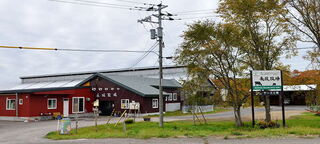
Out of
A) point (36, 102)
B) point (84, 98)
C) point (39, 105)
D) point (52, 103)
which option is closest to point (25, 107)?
point (36, 102)

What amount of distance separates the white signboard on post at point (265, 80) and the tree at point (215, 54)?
182 cm

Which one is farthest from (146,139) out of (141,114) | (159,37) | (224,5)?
→ (141,114)

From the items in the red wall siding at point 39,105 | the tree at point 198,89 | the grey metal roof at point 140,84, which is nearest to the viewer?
the tree at point 198,89

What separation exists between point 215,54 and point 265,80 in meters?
3.88

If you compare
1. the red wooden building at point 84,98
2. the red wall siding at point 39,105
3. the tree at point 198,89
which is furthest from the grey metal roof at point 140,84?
the tree at point 198,89

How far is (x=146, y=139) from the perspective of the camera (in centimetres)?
1480

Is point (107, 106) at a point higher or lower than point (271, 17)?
lower

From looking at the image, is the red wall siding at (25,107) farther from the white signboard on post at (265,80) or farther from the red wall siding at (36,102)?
the white signboard on post at (265,80)

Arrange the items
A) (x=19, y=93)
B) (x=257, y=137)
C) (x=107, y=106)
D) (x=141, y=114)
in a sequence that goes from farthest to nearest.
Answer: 1. (x=107, y=106)
2. (x=141, y=114)
3. (x=19, y=93)
4. (x=257, y=137)

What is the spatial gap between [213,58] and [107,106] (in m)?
21.2

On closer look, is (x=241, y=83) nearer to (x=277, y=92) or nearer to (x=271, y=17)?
(x=277, y=92)

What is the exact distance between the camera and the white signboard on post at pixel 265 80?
64.6 feet

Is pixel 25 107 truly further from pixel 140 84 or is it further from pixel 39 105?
pixel 140 84

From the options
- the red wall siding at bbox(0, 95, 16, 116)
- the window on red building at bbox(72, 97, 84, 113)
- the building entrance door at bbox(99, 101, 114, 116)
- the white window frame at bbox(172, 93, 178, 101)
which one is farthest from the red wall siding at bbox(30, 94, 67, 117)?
the white window frame at bbox(172, 93, 178, 101)
